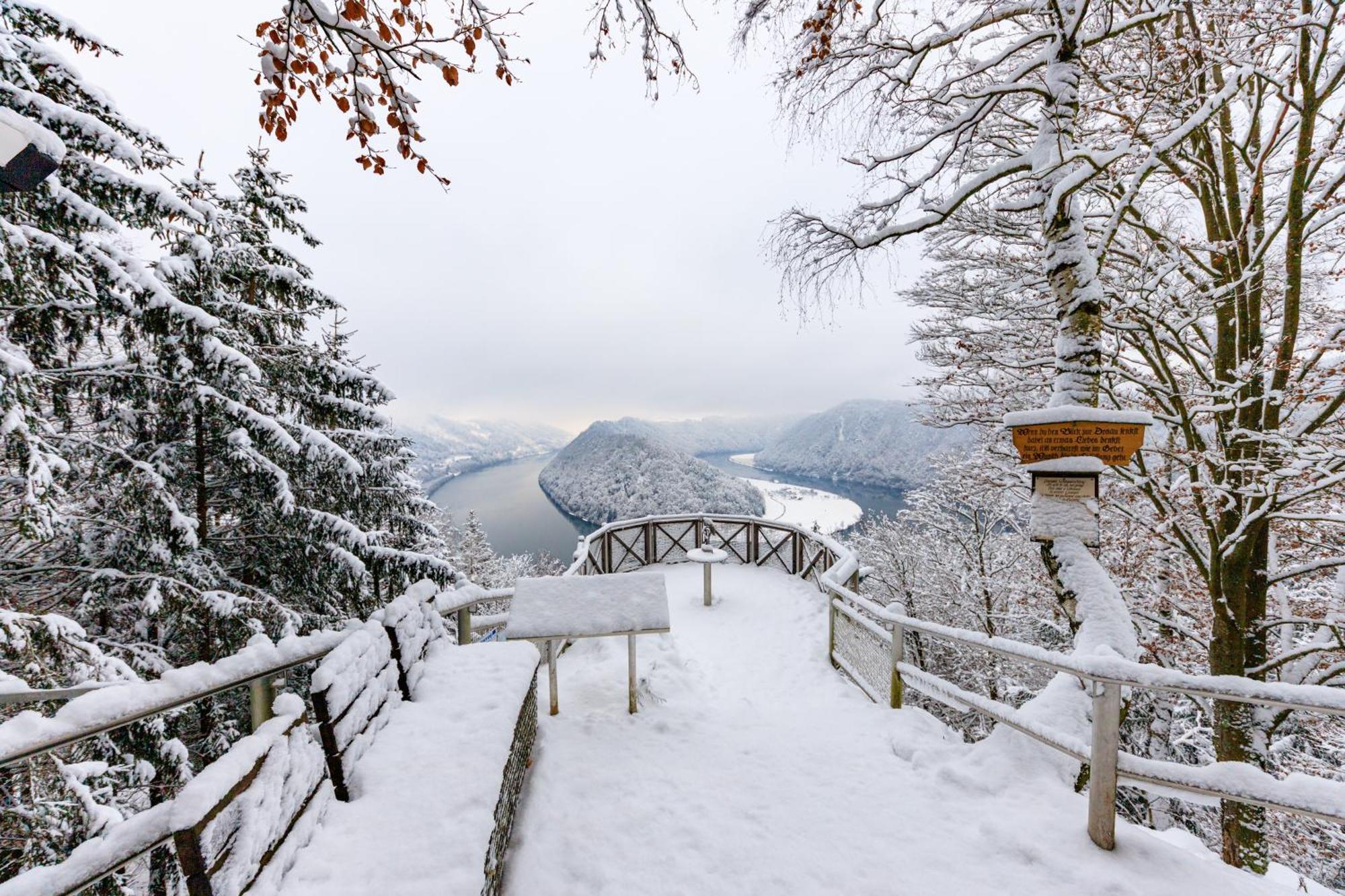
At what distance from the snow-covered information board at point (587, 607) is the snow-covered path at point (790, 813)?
880 millimetres

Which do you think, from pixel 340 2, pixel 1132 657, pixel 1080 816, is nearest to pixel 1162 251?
pixel 1132 657

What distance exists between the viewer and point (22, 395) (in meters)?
3.53

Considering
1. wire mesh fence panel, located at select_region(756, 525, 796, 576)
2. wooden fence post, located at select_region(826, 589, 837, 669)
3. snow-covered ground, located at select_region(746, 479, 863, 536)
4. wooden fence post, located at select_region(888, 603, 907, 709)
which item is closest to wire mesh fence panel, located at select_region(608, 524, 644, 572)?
wire mesh fence panel, located at select_region(756, 525, 796, 576)

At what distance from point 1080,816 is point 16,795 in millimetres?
7454

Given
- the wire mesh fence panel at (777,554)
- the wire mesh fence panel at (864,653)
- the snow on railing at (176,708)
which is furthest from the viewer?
the wire mesh fence panel at (777,554)

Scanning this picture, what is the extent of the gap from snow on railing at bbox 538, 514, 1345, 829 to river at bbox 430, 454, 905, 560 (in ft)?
104

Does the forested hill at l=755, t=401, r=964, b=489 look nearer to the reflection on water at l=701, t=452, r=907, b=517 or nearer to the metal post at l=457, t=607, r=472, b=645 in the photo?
the reflection on water at l=701, t=452, r=907, b=517

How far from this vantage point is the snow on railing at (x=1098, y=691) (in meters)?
1.99

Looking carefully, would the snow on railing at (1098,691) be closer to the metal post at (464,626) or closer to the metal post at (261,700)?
the metal post at (464,626)

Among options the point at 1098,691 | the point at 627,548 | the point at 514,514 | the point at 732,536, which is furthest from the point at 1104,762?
the point at 514,514

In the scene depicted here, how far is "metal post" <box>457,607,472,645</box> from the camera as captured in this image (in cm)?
443

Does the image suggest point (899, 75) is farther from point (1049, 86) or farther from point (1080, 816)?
point (1080, 816)

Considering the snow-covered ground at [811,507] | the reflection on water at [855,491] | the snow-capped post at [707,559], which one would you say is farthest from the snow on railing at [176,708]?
the snow-covered ground at [811,507]

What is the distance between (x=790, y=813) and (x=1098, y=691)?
6.42 feet
